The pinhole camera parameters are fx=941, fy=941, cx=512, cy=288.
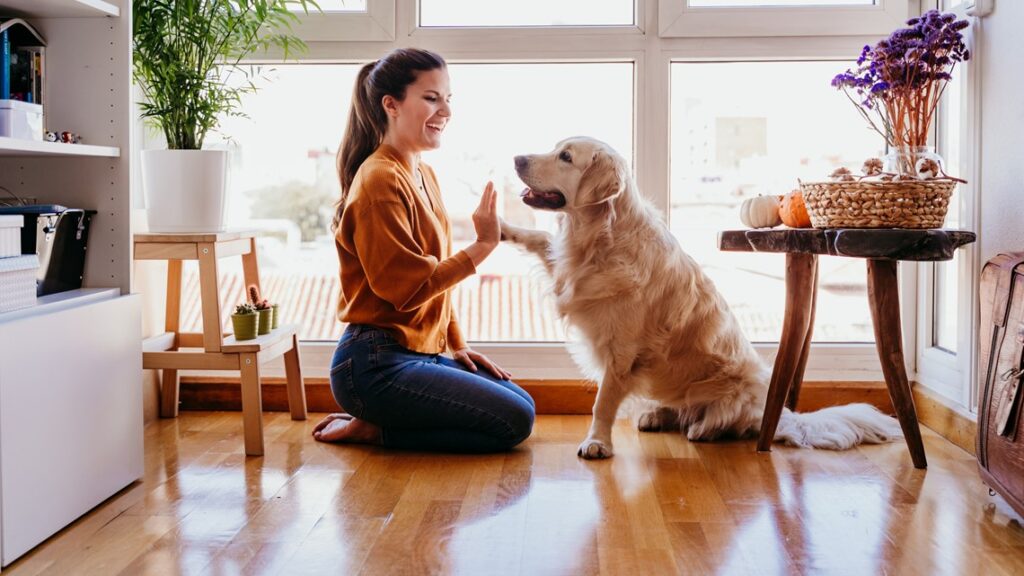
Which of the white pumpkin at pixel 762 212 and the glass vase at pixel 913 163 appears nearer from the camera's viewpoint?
the glass vase at pixel 913 163

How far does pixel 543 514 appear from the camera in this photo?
207 cm

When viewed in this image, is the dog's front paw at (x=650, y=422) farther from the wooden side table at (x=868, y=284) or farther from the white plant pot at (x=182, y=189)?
the white plant pot at (x=182, y=189)

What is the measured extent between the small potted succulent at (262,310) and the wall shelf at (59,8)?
0.86m

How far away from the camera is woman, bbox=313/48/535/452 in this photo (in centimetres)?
247

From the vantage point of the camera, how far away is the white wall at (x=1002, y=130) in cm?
235

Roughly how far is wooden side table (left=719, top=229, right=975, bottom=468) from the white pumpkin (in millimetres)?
125

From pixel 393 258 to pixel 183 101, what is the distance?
31.4 inches

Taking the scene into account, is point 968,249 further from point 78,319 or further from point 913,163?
point 78,319

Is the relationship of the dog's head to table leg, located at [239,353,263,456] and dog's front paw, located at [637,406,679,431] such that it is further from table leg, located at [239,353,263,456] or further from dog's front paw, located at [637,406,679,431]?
table leg, located at [239,353,263,456]

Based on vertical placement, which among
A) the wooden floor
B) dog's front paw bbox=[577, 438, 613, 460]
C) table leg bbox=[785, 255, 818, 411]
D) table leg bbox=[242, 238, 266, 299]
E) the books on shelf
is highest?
the books on shelf

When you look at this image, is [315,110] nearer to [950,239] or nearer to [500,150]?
[500,150]

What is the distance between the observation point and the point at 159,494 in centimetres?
220

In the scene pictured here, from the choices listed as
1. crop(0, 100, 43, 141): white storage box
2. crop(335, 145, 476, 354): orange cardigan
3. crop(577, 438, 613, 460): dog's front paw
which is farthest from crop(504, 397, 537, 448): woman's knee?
crop(0, 100, 43, 141): white storage box

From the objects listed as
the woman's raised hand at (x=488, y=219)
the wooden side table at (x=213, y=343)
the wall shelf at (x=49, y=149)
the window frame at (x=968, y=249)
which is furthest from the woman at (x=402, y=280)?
the window frame at (x=968, y=249)
